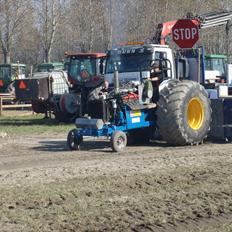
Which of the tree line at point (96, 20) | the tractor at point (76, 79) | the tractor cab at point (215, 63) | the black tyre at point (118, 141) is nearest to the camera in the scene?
the black tyre at point (118, 141)

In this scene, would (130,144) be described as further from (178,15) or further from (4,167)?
(178,15)

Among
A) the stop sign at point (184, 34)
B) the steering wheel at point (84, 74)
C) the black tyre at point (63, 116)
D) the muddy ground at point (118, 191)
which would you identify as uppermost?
the stop sign at point (184, 34)

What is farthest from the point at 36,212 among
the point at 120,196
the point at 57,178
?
the point at 57,178

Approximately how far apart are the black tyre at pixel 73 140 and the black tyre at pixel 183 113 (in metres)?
1.81

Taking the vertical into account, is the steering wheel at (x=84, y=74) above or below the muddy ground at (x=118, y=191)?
above

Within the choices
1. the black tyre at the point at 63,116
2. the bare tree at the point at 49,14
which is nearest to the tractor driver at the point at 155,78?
the black tyre at the point at 63,116

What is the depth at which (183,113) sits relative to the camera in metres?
13.8

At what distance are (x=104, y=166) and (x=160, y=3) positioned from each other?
2864 centimetres

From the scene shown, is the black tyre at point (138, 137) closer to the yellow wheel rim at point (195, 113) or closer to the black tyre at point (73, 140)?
the yellow wheel rim at point (195, 113)

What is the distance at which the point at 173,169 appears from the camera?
10.4 meters

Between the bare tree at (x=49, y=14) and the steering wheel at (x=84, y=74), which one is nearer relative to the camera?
the steering wheel at (x=84, y=74)

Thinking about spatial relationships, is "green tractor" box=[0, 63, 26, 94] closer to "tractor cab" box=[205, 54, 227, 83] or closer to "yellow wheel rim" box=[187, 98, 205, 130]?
"tractor cab" box=[205, 54, 227, 83]

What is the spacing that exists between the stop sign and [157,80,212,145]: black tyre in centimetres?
288

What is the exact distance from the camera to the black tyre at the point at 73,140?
1368 cm
